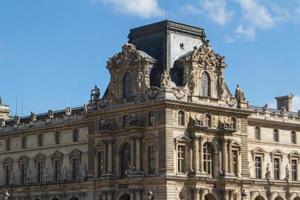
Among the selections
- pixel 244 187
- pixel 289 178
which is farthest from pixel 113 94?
pixel 289 178

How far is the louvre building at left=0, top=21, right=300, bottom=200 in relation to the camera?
89125mm

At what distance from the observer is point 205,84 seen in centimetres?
9388

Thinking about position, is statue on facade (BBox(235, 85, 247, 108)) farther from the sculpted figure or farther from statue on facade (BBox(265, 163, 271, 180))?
statue on facade (BBox(265, 163, 271, 180))

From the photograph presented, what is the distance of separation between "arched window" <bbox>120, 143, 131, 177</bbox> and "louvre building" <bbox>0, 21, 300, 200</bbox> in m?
0.11

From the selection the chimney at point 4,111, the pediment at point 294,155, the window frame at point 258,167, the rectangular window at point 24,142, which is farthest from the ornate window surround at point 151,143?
the chimney at point 4,111

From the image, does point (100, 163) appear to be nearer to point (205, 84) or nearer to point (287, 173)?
point (205, 84)

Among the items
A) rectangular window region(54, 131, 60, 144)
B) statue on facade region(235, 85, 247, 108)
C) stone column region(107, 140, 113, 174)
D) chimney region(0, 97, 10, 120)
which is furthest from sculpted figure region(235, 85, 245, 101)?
chimney region(0, 97, 10, 120)

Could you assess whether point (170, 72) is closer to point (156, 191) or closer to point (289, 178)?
point (156, 191)

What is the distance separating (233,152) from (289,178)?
1208 cm

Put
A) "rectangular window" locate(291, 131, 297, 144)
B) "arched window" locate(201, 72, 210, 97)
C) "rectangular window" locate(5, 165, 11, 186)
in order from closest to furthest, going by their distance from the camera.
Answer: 1. "arched window" locate(201, 72, 210, 97)
2. "rectangular window" locate(291, 131, 297, 144)
3. "rectangular window" locate(5, 165, 11, 186)

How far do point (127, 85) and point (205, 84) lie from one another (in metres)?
8.61

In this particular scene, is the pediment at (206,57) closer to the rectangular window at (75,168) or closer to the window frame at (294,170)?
the window frame at (294,170)

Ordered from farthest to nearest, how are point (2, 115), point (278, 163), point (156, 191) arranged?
point (2, 115) < point (278, 163) < point (156, 191)

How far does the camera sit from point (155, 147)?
89.0 m
